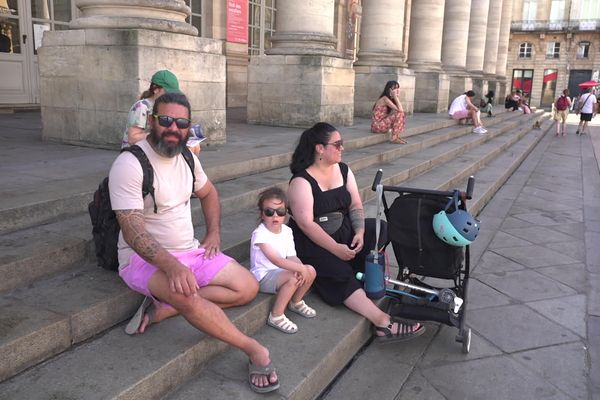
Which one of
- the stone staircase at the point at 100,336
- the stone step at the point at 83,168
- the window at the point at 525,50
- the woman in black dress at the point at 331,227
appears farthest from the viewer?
the window at the point at 525,50

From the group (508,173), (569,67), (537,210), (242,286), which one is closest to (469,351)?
(242,286)

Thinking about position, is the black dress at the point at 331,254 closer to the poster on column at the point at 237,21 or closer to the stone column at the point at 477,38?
the poster on column at the point at 237,21

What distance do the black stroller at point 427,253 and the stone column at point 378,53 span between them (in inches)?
400

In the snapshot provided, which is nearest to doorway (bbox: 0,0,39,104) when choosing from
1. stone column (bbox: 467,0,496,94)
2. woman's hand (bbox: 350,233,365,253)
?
woman's hand (bbox: 350,233,365,253)

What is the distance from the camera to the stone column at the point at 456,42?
64.2 ft

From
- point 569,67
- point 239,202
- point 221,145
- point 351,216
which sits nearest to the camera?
point 351,216

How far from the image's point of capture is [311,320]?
3297mm

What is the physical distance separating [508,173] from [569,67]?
48.7 meters

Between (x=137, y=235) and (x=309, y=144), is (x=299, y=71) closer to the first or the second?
(x=309, y=144)

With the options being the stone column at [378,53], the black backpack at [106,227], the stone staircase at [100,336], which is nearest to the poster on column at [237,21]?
the stone column at [378,53]

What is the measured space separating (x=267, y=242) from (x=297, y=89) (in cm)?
700

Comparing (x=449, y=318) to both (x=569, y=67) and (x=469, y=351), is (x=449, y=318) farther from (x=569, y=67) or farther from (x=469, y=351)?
(x=569, y=67)

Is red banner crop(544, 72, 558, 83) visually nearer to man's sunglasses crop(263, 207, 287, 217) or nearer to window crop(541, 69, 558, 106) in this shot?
window crop(541, 69, 558, 106)

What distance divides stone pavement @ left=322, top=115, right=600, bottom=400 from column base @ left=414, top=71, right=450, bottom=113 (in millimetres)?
10396
